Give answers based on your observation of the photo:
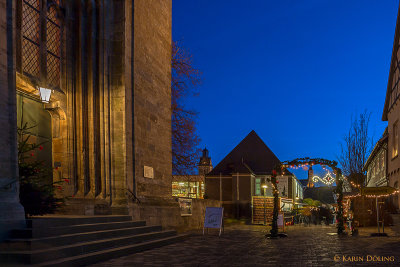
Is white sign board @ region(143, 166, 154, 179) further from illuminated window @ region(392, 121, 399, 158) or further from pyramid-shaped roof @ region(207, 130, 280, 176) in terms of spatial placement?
pyramid-shaped roof @ region(207, 130, 280, 176)

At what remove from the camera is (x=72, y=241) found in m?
9.52

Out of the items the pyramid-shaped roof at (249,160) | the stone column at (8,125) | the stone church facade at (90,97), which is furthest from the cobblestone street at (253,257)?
the pyramid-shaped roof at (249,160)

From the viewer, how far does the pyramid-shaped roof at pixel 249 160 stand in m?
51.4

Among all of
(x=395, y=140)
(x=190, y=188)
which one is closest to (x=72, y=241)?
(x=395, y=140)

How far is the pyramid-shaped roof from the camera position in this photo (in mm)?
51438

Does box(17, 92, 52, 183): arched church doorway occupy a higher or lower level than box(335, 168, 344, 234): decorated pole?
higher

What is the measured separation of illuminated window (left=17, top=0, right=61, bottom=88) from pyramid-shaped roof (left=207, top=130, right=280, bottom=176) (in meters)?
37.1

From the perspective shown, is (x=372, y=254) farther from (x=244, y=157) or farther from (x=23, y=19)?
(x=244, y=157)

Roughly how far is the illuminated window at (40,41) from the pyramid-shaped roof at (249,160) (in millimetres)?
37147

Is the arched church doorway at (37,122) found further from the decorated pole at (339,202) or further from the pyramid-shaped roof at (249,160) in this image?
the pyramid-shaped roof at (249,160)

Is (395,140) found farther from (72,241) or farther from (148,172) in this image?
(72,241)

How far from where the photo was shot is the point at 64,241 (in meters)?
9.25

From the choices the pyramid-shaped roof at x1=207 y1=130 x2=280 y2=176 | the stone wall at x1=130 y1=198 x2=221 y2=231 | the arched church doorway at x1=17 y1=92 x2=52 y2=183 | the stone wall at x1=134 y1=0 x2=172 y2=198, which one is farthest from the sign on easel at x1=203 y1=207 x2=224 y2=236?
the pyramid-shaped roof at x1=207 y1=130 x2=280 y2=176

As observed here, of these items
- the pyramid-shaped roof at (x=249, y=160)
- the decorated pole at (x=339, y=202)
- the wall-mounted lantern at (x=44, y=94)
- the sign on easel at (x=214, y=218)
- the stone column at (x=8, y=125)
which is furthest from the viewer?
the pyramid-shaped roof at (x=249, y=160)
